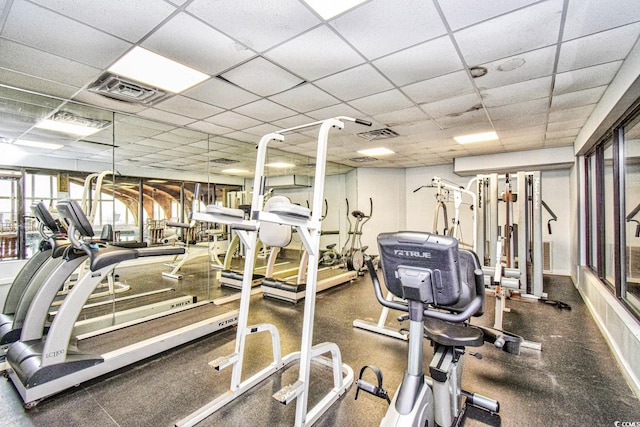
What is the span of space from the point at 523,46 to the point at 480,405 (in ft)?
8.47

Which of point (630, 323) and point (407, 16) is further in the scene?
point (630, 323)

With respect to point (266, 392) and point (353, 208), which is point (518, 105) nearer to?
point (266, 392)

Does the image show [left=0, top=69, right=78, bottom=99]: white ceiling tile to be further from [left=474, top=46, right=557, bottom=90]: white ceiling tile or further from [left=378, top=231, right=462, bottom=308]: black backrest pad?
[left=474, top=46, right=557, bottom=90]: white ceiling tile

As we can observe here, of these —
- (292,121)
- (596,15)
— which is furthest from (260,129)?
(596,15)

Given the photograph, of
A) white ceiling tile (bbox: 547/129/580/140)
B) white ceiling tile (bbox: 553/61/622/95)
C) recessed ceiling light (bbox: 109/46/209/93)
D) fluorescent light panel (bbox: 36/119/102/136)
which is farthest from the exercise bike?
white ceiling tile (bbox: 547/129/580/140)

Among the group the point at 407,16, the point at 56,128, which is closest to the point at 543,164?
the point at 407,16

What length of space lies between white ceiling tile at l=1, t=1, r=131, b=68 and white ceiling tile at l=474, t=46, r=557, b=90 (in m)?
3.02

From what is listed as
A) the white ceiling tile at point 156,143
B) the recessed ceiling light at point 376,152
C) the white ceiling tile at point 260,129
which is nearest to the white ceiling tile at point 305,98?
the white ceiling tile at point 260,129

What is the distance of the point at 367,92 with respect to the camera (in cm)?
317

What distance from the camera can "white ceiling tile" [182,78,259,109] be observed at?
2.98 m

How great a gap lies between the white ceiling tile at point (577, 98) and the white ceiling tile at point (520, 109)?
0.32 ft

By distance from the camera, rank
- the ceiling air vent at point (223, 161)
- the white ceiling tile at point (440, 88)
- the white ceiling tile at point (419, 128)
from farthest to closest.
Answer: the ceiling air vent at point (223, 161) → the white ceiling tile at point (419, 128) → the white ceiling tile at point (440, 88)

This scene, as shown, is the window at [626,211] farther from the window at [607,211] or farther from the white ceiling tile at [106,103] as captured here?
the white ceiling tile at [106,103]

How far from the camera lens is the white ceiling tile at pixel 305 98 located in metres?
3.11
